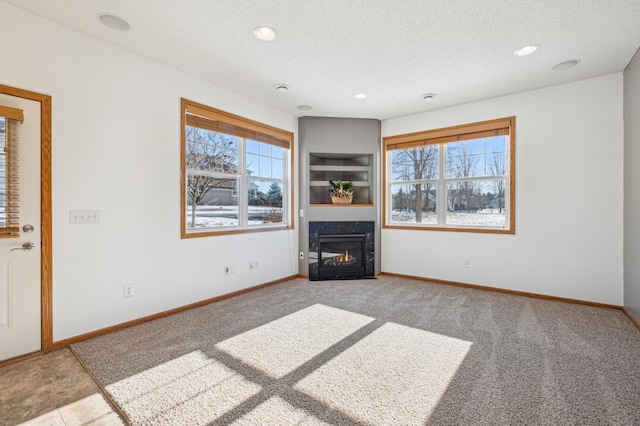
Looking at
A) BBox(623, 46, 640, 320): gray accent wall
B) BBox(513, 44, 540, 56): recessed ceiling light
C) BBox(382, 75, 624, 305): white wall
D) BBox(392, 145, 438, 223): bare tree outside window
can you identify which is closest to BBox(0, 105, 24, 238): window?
BBox(513, 44, 540, 56): recessed ceiling light

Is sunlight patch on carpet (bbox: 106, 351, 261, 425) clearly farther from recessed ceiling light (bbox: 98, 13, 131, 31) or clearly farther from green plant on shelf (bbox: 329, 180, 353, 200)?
green plant on shelf (bbox: 329, 180, 353, 200)

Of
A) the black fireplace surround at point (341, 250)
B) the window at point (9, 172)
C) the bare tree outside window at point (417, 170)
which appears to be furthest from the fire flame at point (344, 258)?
the window at point (9, 172)

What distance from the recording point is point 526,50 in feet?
9.32

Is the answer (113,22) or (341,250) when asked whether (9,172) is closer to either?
(113,22)

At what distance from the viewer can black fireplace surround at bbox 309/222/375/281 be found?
4.79m

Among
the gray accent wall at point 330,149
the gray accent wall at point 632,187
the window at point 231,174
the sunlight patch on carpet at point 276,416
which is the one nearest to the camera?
the sunlight patch on carpet at point 276,416

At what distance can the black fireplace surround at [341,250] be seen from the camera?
4793 millimetres

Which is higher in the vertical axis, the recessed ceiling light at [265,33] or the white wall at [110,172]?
the recessed ceiling light at [265,33]

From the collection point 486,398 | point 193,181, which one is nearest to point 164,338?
point 193,181

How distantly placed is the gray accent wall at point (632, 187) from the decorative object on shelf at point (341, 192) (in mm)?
3311

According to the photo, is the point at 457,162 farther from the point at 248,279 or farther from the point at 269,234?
the point at 248,279

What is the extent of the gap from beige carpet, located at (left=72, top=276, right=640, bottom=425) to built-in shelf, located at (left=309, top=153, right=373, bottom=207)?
215 cm

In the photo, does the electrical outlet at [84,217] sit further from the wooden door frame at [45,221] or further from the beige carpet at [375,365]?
the beige carpet at [375,365]

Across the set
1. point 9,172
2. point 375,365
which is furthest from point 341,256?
point 9,172
